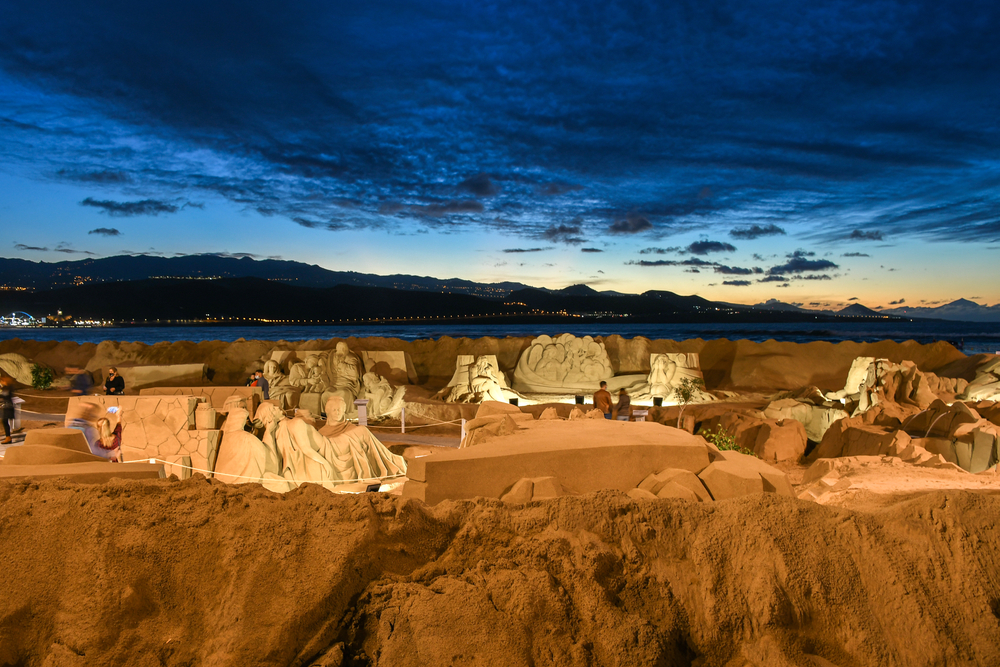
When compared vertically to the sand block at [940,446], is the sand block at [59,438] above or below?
above

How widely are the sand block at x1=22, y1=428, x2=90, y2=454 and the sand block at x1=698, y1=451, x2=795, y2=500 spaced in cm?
527

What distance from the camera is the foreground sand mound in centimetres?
204

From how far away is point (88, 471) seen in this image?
11.2 feet

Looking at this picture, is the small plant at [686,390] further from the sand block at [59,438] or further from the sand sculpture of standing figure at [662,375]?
the sand block at [59,438]

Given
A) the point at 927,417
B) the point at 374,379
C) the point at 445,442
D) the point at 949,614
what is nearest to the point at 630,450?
the point at 949,614

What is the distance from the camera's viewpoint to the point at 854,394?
1380cm

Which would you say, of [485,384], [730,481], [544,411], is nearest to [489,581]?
[730,481]

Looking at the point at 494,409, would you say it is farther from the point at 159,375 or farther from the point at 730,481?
the point at 159,375

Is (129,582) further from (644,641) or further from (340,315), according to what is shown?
(340,315)

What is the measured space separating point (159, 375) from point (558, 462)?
1790 cm

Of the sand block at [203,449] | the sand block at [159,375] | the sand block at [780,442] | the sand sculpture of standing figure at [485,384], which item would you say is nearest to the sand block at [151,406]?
the sand block at [203,449]

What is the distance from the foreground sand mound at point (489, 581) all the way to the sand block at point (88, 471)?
883mm

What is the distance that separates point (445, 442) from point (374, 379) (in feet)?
16.1

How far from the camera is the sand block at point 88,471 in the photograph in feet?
10.9
